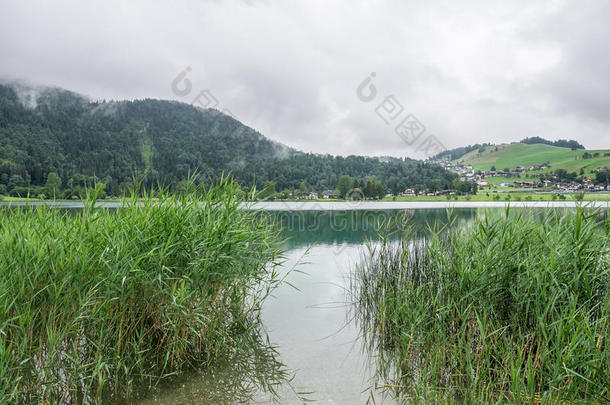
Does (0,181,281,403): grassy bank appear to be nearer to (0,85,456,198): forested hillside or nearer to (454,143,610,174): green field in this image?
(0,85,456,198): forested hillside

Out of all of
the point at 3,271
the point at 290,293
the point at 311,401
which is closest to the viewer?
the point at 3,271

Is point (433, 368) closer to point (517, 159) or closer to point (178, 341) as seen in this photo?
point (178, 341)

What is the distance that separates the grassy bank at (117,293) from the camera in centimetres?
370

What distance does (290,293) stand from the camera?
34.2ft

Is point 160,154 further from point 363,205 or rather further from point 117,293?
point 117,293

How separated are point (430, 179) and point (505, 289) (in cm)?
9260

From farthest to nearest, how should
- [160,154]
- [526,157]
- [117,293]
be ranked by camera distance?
[526,157] → [160,154] → [117,293]

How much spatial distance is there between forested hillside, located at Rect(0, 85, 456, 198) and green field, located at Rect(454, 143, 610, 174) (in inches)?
2016

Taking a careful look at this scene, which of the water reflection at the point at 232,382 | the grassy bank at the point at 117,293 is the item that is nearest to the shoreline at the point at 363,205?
the grassy bank at the point at 117,293

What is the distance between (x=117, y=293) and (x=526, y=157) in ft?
611

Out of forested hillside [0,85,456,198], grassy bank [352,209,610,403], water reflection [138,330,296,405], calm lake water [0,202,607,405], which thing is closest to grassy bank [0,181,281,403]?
water reflection [138,330,296,405]

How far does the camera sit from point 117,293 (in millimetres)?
4453

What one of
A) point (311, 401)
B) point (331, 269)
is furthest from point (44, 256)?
point (331, 269)

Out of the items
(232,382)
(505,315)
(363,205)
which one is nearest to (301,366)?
(232,382)
